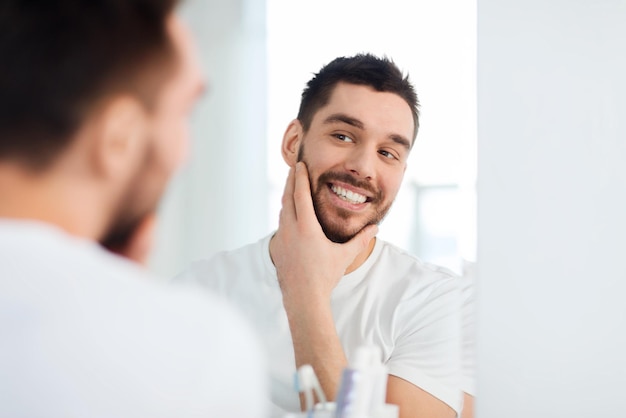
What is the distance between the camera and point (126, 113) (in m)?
0.87

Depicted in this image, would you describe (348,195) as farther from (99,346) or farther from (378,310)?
(99,346)

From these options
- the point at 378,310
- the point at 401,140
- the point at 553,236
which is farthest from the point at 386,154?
the point at 553,236

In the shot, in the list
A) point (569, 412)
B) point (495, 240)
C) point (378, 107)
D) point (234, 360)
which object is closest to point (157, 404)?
point (234, 360)

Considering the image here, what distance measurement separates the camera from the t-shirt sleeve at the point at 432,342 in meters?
1.50

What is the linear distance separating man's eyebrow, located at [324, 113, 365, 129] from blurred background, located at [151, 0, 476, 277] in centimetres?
8

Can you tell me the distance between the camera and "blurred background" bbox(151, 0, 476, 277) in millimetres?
1425

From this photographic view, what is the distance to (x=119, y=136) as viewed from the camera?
0.87 meters

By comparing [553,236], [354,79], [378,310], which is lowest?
[378,310]

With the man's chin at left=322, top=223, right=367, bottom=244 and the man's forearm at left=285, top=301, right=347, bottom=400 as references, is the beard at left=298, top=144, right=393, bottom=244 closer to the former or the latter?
the man's chin at left=322, top=223, right=367, bottom=244

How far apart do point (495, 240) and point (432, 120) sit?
47cm

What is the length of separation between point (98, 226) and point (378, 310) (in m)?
0.76

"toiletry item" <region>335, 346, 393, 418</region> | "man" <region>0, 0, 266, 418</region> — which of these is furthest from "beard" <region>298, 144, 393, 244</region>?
"man" <region>0, 0, 266, 418</region>

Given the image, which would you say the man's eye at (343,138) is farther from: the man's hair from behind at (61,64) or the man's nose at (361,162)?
the man's hair from behind at (61,64)

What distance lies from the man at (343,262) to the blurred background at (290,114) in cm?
3
